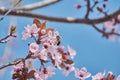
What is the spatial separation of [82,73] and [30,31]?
56 cm

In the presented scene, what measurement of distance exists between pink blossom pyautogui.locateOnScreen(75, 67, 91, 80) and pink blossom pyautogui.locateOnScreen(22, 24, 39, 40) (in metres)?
0.52

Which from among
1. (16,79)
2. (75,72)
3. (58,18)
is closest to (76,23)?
(58,18)

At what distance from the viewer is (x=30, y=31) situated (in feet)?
7.59

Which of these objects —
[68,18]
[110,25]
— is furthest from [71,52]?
[110,25]

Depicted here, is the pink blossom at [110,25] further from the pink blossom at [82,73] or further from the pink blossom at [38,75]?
the pink blossom at [38,75]

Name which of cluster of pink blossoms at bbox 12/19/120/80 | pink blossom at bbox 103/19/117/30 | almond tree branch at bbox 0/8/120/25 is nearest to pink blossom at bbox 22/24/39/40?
cluster of pink blossoms at bbox 12/19/120/80

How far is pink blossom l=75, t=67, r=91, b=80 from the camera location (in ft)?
8.42

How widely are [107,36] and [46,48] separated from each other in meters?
1.12

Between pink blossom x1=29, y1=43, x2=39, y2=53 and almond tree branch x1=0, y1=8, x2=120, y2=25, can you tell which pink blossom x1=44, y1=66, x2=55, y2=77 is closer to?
pink blossom x1=29, y1=43, x2=39, y2=53

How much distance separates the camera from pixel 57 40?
2.29 m

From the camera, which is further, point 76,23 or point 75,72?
point 76,23

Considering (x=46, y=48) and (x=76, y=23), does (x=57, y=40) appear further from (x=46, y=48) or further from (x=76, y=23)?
(x=76, y=23)

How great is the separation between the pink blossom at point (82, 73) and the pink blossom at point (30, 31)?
516 mm

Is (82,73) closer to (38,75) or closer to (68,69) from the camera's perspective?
(68,69)
